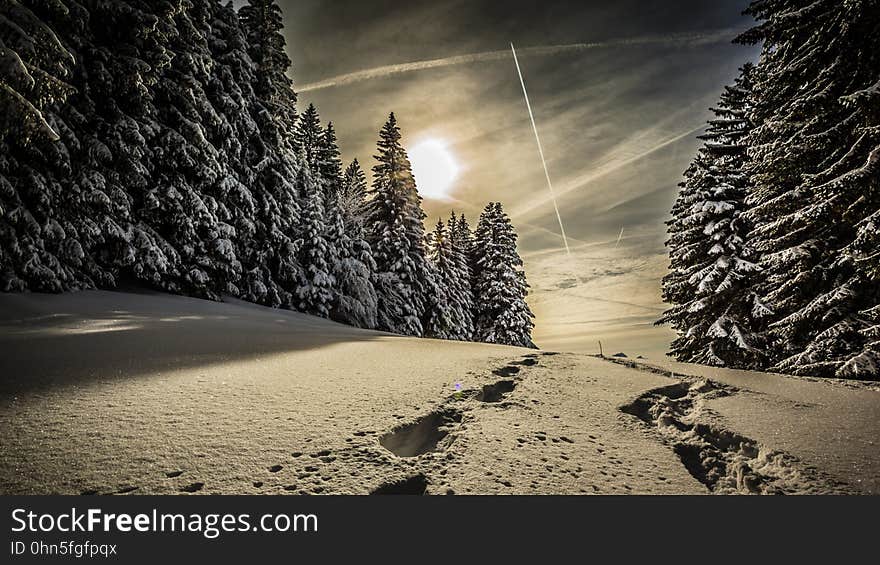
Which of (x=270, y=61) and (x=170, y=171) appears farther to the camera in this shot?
(x=270, y=61)

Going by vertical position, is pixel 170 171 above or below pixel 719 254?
above

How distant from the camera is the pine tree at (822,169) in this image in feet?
20.2

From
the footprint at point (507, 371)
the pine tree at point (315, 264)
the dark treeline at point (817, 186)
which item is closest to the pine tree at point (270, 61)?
the pine tree at point (315, 264)

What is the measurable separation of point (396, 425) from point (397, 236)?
20397mm

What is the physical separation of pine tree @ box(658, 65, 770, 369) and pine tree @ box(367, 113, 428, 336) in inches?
508

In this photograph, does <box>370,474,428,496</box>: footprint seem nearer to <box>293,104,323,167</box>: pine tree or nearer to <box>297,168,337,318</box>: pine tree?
<box>297,168,337,318</box>: pine tree

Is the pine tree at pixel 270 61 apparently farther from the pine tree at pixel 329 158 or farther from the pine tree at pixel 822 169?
the pine tree at pixel 822 169

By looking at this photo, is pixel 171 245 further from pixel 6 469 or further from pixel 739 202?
pixel 739 202

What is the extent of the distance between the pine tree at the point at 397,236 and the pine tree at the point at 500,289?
685 centimetres

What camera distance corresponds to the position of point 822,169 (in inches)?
290

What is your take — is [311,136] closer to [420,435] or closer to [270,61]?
[270,61]

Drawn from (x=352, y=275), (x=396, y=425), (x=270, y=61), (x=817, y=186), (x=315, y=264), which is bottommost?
(x=396, y=425)

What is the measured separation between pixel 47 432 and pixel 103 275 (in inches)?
351

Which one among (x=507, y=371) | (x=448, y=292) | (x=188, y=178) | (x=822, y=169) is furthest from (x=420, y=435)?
(x=448, y=292)
